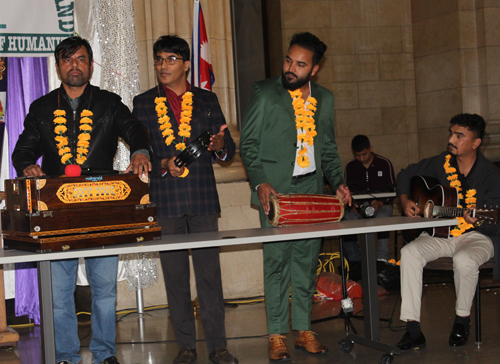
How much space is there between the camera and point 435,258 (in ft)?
13.1

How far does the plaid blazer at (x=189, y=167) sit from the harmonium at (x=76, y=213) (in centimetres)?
43

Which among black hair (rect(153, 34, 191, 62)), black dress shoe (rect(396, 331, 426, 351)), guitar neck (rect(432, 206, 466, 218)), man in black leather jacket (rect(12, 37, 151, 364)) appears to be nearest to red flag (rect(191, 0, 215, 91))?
black hair (rect(153, 34, 191, 62))

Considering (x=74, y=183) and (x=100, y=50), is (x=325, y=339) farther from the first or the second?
(x=100, y=50)

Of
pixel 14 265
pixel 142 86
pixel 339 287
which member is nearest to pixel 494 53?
pixel 339 287

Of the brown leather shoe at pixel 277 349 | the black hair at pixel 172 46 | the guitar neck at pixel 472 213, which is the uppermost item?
the black hair at pixel 172 46

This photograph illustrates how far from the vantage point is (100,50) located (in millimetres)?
5020

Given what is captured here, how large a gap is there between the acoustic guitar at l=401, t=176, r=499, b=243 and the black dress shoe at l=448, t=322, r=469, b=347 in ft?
2.09

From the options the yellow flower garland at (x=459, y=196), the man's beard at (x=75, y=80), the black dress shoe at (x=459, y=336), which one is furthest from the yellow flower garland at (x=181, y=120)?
the black dress shoe at (x=459, y=336)

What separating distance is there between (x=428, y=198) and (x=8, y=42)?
3.52 m

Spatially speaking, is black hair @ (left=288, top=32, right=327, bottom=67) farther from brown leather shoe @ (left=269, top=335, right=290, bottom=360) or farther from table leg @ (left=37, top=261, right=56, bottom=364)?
table leg @ (left=37, top=261, right=56, bottom=364)

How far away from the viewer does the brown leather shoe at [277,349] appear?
3.60 meters

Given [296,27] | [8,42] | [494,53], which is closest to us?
[8,42]

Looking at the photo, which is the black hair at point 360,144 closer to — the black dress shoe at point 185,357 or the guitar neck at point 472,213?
the guitar neck at point 472,213

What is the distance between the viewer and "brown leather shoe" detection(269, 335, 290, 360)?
3.60 metres
